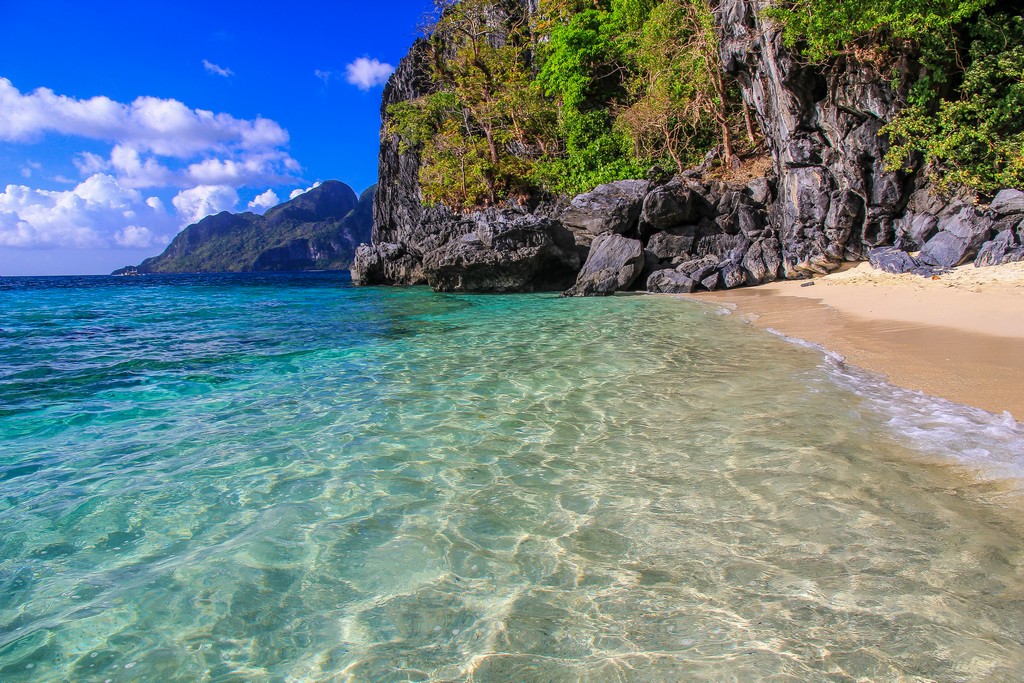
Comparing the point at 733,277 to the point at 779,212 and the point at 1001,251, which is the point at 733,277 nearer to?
the point at 779,212

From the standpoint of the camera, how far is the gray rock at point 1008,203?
1320cm

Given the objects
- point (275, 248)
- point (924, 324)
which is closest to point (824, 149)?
point (924, 324)

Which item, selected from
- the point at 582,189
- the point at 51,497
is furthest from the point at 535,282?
the point at 51,497

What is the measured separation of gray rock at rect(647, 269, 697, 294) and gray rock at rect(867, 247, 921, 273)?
520cm

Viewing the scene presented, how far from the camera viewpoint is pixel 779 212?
19031 millimetres

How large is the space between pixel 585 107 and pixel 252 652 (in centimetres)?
3016

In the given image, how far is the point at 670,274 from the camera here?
62.4 feet

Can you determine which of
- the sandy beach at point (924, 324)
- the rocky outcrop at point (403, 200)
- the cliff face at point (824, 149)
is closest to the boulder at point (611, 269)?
the sandy beach at point (924, 324)

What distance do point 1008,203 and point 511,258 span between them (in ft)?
48.8

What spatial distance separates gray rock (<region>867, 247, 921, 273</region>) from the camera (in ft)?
46.7

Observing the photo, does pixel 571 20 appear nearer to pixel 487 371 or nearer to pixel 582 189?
pixel 582 189

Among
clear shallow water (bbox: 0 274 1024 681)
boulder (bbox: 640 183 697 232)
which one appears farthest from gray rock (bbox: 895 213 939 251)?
clear shallow water (bbox: 0 274 1024 681)

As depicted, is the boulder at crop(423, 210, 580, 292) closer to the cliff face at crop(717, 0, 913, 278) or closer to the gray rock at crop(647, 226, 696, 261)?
the gray rock at crop(647, 226, 696, 261)

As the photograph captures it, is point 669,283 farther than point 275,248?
No
